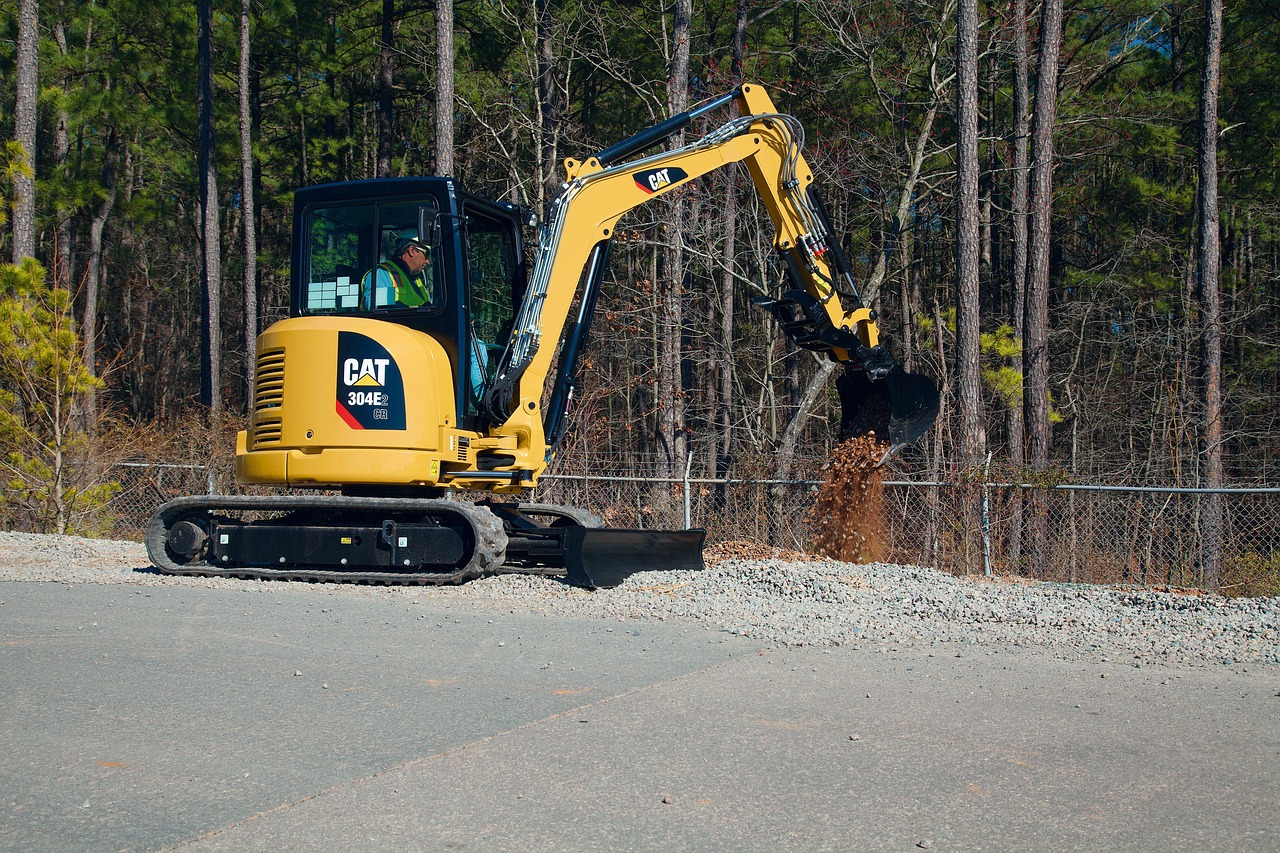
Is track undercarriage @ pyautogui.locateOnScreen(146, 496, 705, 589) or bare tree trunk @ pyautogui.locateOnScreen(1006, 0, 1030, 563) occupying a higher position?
bare tree trunk @ pyautogui.locateOnScreen(1006, 0, 1030, 563)

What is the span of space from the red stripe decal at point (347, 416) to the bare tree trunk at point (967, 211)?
10304 mm

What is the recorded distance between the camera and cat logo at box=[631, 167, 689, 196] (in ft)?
34.9

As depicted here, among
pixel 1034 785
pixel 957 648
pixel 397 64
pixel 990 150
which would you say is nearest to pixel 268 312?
pixel 397 64

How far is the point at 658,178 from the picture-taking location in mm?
10680

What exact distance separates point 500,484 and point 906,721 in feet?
18.8

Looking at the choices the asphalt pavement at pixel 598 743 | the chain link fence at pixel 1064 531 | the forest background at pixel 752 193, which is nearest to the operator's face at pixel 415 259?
the asphalt pavement at pixel 598 743

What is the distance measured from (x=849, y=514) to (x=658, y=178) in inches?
171

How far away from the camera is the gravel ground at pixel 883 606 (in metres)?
7.88

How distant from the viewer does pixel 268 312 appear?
118 ft

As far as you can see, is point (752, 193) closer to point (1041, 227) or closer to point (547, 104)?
point (1041, 227)

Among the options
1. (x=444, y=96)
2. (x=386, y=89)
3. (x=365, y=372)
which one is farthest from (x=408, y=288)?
(x=386, y=89)

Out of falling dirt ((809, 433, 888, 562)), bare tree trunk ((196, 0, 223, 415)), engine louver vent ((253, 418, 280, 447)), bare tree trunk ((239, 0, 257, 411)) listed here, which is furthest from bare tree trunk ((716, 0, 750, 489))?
bare tree trunk ((196, 0, 223, 415))

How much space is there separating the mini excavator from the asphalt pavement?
7.31 ft

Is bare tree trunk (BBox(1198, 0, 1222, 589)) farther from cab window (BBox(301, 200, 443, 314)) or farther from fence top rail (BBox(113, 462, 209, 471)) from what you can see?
fence top rail (BBox(113, 462, 209, 471))
